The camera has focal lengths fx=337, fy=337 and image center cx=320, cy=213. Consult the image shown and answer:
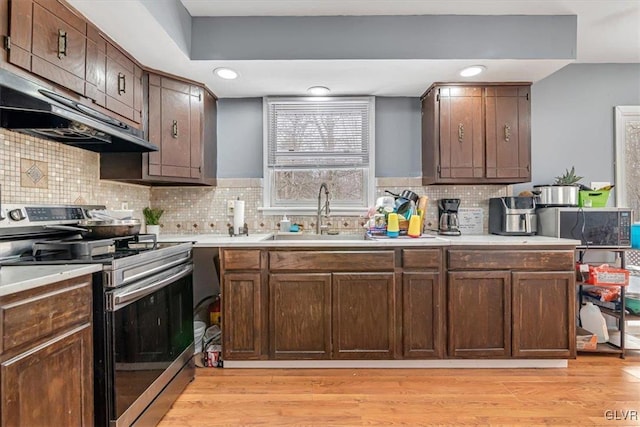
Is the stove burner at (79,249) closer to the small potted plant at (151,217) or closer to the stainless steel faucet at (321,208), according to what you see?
the small potted plant at (151,217)

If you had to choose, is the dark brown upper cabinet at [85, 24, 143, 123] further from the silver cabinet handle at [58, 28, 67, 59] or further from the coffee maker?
the coffee maker

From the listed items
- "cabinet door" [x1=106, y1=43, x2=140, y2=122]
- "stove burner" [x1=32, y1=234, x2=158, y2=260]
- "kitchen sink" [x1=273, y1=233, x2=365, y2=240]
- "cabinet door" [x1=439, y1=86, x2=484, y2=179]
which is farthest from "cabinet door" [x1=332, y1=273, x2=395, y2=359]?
"cabinet door" [x1=106, y1=43, x2=140, y2=122]

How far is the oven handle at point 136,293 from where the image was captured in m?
1.40

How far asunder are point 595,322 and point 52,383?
3.36 m

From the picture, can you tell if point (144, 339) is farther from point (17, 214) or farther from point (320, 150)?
point (320, 150)

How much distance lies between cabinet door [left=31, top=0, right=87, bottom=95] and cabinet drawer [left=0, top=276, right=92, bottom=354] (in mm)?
1005

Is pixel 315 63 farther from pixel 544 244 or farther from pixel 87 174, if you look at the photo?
pixel 544 244

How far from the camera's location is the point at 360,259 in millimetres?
2250

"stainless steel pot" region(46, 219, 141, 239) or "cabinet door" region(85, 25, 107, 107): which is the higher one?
"cabinet door" region(85, 25, 107, 107)

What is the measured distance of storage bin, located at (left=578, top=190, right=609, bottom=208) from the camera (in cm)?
266

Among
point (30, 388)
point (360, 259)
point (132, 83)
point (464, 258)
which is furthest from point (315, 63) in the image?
point (30, 388)

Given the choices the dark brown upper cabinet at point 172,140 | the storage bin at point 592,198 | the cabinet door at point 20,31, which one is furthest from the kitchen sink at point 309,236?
the cabinet door at point 20,31

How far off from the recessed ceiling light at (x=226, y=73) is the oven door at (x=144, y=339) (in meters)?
1.38

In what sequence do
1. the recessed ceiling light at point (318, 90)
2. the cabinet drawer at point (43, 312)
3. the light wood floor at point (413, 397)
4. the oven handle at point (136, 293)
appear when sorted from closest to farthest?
the cabinet drawer at point (43, 312) < the oven handle at point (136, 293) < the light wood floor at point (413, 397) < the recessed ceiling light at point (318, 90)
